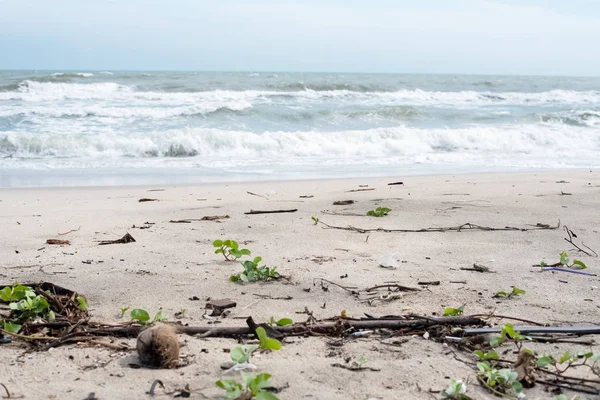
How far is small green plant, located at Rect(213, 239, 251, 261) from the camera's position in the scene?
290cm

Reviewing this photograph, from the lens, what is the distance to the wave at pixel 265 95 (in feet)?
70.8

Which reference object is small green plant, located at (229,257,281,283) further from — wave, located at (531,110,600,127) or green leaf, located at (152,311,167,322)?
wave, located at (531,110,600,127)

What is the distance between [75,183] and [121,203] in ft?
8.72

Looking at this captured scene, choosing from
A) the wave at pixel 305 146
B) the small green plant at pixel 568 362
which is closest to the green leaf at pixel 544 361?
the small green plant at pixel 568 362

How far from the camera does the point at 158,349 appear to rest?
174 cm

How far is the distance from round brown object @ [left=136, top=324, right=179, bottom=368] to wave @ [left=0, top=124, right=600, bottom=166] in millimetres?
8973

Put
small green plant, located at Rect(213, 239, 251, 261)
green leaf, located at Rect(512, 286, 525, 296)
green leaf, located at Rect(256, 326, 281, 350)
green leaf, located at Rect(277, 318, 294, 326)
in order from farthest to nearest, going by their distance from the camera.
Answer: small green plant, located at Rect(213, 239, 251, 261)
green leaf, located at Rect(512, 286, 525, 296)
green leaf, located at Rect(277, 318, 294, 326)
green leaf, located at Rect(256, 326, 281, 350)

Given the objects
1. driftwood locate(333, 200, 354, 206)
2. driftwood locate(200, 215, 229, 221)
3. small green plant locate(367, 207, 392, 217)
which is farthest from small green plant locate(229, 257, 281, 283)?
driftwood locate(333, 200, 354, 206)

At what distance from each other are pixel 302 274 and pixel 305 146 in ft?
33.5

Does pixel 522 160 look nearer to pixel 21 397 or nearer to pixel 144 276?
pixel 144 276

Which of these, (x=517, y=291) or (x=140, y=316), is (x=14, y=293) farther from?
(x=517, y=291)

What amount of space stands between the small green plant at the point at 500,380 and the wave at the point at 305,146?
9.19 metres

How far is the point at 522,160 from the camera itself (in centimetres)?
1188

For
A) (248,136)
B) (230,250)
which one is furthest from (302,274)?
(248,136)
